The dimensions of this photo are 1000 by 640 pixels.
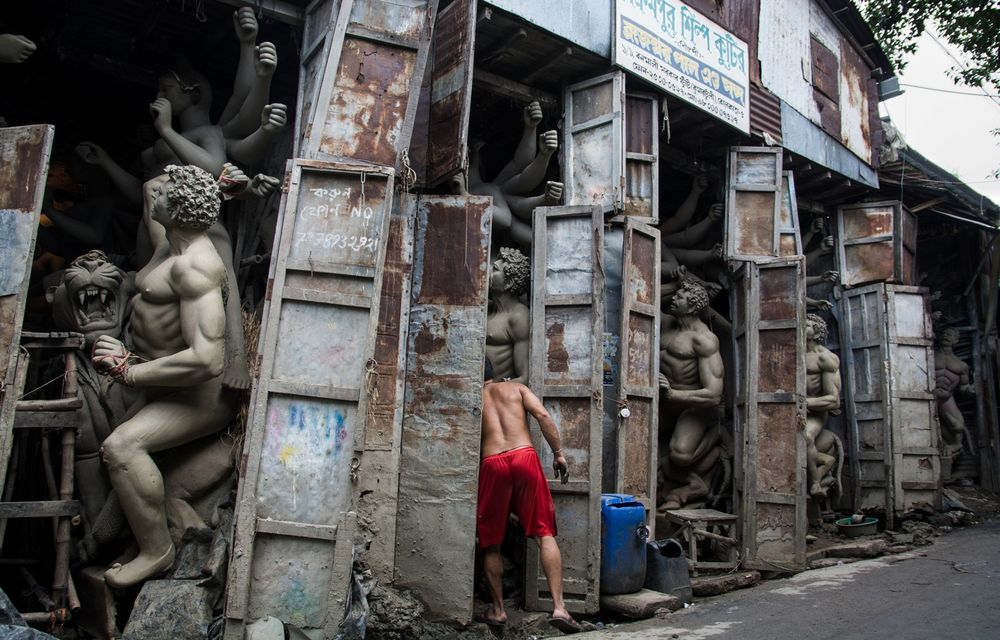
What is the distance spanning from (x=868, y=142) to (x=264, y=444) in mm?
10745

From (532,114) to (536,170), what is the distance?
55cm

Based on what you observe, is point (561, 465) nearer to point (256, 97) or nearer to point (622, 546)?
point (622, 546)

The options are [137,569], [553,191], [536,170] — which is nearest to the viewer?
[137,569]

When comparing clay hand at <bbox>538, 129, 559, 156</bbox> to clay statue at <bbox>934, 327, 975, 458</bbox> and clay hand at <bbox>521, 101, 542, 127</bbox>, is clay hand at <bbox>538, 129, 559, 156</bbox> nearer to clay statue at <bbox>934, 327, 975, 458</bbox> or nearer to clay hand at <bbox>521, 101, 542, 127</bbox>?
clay hand at <bbox>521, 101, 542, 127</bbox>

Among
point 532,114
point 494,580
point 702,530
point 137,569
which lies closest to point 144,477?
point 137,569

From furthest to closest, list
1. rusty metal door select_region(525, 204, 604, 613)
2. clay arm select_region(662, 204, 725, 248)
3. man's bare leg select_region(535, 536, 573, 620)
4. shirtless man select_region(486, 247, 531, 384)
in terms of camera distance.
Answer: clay arm select_region(662, 204, 725, 248)
shirtless man select_region(486, 247, 531, 384)
rusty metal door select_region(525, 204, 604, 613)
man's bare leg select_region(535, 536, 573, 620)

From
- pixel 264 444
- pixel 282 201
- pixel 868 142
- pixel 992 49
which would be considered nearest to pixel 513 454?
pixel 264 444

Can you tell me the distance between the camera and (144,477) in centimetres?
502

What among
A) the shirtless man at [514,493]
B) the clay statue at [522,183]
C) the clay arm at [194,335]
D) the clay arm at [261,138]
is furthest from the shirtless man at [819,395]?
the clay arm at [194,335]

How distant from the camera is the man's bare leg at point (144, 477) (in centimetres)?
498

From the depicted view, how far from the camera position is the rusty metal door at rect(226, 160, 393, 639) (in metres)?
4.81

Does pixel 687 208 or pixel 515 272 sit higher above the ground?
pixel 687 208

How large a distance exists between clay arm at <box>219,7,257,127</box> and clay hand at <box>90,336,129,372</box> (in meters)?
2.42

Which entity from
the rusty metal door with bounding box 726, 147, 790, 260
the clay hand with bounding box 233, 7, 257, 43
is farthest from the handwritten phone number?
the rusty metal door with bounding box 726, 147, 790, 260
